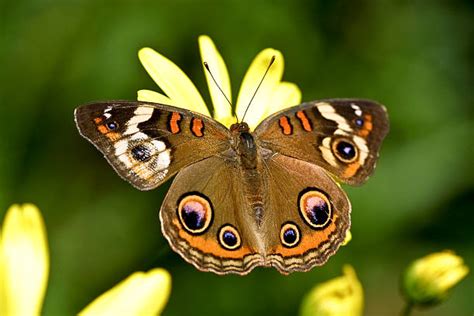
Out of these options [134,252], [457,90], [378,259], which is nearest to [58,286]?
[134,252]

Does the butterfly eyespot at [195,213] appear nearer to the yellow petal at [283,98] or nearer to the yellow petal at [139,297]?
the yellow petal at [139,297]

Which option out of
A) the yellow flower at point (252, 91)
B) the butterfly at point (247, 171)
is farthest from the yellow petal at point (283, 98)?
the butterfly at point (247, 171)

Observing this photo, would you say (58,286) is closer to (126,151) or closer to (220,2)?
(126,151)

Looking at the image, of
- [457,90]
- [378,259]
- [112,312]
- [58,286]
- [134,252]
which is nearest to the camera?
[112,312]

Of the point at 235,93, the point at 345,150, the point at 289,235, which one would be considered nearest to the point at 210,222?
the point at 289,235

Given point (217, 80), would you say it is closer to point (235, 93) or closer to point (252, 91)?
point (252, 91)

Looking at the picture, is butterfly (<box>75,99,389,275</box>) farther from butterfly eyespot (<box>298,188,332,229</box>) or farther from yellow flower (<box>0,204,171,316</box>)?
yellow flower (<box>0,204,171,316</box>)
